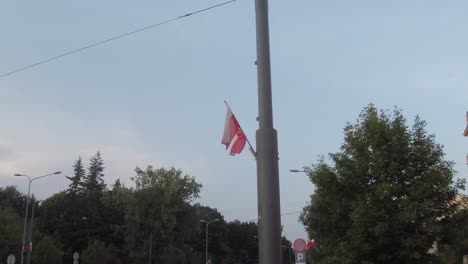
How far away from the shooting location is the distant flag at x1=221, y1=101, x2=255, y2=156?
33.6 ft

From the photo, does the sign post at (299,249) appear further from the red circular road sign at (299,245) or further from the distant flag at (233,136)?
the distant flag at (233,136)

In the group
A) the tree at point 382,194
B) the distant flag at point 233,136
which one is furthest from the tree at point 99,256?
the distant flag at point 233,136

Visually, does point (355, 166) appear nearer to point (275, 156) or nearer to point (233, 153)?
point (233, 153)

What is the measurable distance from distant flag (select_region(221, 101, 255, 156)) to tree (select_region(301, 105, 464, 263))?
27.6 feet

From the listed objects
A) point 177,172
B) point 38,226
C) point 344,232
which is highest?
point 177,172

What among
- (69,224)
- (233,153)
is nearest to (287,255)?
(69,224)

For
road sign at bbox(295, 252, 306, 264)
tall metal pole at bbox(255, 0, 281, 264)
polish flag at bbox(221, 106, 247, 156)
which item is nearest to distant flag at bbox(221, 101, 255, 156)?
polish flag at bbox(221, 106, 247, 156)

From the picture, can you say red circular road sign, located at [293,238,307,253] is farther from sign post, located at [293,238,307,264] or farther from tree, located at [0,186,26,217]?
tree, located at [0,186,26,217]

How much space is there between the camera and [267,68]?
24.6 ft

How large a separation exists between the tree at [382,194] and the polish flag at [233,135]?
Result: 843cm

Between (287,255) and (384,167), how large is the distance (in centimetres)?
12177

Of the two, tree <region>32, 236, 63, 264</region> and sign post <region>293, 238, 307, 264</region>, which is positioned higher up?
tree <region>32, 236, 63, 264</region>

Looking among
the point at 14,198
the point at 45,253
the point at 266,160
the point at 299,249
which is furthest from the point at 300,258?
the point at 14,198

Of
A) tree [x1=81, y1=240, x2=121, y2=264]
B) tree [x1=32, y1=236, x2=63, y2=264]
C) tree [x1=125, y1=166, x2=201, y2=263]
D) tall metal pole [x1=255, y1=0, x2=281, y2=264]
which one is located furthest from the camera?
tree [x1=125, y1=166, x2=201, y2=263]
